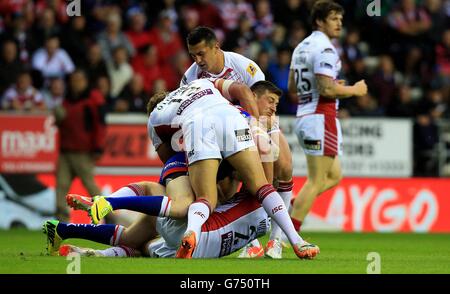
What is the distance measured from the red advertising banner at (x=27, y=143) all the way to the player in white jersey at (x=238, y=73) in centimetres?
590

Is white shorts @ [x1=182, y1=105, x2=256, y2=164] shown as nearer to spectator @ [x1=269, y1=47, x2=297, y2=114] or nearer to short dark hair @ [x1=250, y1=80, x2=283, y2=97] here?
short dark hair @ [x1=250, y1=80, x2=283, y2=97]

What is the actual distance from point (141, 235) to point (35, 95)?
7.97m

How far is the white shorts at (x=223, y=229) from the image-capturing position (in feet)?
28.0

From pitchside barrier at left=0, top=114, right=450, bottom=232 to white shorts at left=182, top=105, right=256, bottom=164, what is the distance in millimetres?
6995

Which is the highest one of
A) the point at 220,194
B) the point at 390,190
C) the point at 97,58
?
the point at 97,58

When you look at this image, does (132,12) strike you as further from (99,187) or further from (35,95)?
(99,187)

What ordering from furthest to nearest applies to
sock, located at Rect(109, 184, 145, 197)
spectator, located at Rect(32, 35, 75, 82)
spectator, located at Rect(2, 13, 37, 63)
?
spectator, located at Rect(2, 13, 37, 63) < spectator, located at Rect(32, 35, 75, 82) < sock, located at Rect(109, 184, 145, 197)

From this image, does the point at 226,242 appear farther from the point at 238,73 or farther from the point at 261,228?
the point at 238,73

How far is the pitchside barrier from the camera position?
1562cm

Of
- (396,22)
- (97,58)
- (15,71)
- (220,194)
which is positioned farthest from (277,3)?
(220,194)

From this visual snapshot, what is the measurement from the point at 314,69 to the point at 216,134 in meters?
3.05

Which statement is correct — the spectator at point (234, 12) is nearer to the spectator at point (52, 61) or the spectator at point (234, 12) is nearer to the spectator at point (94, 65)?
Answer: the spectator at point (94, 65)

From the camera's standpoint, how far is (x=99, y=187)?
615 inches

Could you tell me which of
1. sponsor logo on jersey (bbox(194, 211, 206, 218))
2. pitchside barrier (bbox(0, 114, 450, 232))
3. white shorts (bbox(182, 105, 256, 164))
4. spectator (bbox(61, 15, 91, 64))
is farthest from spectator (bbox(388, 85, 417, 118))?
sponsor logo on jersey (bbox(194, 211, 206, 218))
